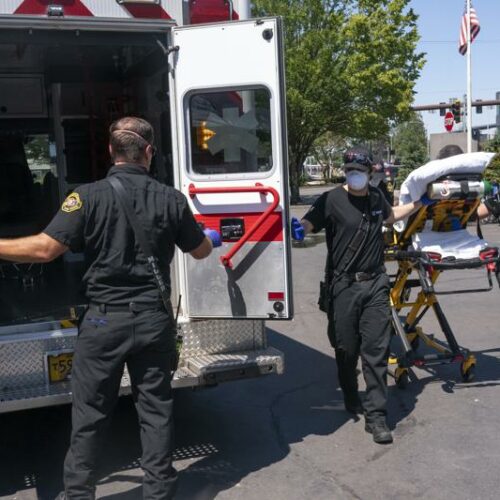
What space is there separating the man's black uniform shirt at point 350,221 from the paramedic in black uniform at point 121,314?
5.50 feet

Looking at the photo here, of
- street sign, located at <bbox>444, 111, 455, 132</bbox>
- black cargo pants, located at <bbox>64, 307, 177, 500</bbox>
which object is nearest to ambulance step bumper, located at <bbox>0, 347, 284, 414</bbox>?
black cargo pants, located at <bbox>64, 307, 177, 500</bbox>

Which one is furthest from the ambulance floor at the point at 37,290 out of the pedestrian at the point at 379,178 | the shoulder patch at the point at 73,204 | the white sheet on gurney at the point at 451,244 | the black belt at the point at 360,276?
the white sheet on gurney at the point at 451,244

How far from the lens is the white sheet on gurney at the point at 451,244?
18.7 ft

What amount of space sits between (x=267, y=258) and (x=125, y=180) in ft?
3.73

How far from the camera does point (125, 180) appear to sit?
367 cm

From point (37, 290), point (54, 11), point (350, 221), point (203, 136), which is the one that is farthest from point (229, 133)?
point (37, 290)

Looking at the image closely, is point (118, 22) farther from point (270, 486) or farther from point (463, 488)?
point (463, 488)

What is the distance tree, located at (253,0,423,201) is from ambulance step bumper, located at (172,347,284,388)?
2619 centimetres

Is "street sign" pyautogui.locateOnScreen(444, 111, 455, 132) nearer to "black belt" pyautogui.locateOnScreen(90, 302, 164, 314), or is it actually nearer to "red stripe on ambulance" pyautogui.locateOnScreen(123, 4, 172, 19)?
"red stripe on ambulance" pyautogui.locateOnScreen(123, 4, 172, 19)

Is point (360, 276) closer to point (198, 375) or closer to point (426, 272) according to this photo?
point (426, 272)

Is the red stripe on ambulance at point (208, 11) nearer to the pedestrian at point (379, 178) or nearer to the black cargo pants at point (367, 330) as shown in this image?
the pedestrian at point (379, 178)

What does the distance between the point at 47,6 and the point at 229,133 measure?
1287mm

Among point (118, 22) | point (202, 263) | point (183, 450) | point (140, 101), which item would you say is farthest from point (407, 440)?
point (140, 101)

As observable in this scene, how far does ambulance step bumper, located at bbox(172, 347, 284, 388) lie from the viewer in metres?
4.38
